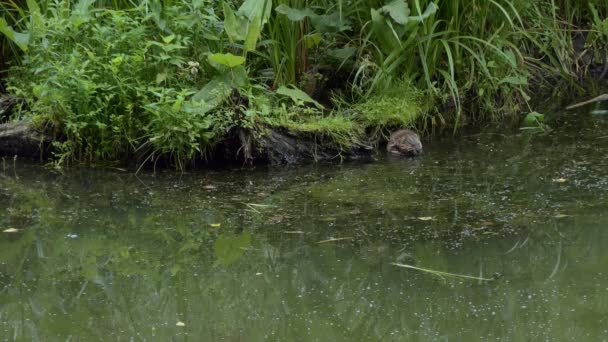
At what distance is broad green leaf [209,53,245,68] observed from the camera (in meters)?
4.98

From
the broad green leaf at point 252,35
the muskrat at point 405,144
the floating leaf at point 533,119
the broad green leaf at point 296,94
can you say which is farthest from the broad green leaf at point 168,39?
the floating leaf at point 533,119

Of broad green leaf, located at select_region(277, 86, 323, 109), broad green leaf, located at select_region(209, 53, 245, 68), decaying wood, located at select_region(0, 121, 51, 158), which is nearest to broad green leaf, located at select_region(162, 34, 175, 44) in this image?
broad green leaf, located at select_region(209, 53, 245, 68)

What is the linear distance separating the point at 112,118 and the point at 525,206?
225cm

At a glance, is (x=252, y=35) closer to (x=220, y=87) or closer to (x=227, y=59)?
(x=227, y=59)

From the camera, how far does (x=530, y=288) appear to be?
3229 millimetres

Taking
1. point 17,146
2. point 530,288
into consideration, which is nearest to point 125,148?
point 17,146

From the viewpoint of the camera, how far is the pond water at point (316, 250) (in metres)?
3.01

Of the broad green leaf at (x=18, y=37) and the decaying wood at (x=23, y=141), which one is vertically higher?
the broad green leaf at (x=18, y=37)

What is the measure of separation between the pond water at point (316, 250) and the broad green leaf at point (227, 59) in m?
0.60

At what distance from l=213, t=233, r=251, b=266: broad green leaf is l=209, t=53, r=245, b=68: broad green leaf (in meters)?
1.39

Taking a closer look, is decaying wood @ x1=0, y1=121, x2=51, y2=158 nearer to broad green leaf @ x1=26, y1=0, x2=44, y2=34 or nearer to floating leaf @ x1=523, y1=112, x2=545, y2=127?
broad green leaf @ x1=26, y1=0, x2=44, y2=34

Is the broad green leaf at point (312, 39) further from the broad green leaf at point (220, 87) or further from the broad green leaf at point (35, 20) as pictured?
the broad green leaf at point (35, 20)

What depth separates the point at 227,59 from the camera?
5008mm

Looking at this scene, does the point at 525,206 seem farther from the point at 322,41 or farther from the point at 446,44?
the point at 322,41
